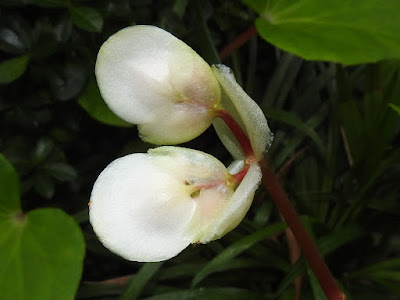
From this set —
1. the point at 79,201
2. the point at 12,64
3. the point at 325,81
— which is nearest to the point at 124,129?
the point at 79,201

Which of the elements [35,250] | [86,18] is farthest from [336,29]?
[35,250]

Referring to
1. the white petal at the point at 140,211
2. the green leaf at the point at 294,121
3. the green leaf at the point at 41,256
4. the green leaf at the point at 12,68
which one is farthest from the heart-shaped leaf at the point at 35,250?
the green leaf at the point at 294,121

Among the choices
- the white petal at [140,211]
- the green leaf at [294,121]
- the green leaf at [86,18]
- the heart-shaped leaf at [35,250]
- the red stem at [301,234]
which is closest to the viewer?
the white petal at [140,211]

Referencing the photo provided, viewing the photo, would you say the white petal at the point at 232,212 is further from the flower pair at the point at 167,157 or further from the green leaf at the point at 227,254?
the green leaf at the point at 227,254

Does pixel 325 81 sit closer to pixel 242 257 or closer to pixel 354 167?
pixel 354 167

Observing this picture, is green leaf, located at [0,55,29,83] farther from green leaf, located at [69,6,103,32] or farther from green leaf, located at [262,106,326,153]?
green leaf, located at [262,106,326,153]

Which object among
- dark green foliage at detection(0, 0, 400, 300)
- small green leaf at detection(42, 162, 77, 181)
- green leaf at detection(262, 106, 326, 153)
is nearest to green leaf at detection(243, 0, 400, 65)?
dark green foliage at detection(0, 0, 400, 300)
